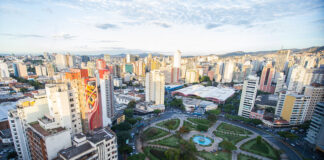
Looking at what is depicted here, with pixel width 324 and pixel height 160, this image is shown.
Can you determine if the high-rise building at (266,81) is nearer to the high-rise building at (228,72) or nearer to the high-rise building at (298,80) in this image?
the high-rise building at (298,80)

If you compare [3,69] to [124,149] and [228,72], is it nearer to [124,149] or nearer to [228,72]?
[124,149]

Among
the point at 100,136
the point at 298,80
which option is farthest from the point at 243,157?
the point at 298,80

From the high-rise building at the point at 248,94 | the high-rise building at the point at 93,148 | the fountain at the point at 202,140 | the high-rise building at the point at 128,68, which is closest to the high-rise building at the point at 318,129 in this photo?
the high-rise building at the point at 248,94

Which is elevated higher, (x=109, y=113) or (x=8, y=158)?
(x=109, y=113)

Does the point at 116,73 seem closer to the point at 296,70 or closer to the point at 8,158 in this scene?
the point at 8,158

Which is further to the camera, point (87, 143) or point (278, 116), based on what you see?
point (278, 116)

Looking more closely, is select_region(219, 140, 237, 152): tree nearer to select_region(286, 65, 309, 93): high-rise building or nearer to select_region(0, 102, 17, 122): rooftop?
select_region(286, 65, 309, 93): high-rise building

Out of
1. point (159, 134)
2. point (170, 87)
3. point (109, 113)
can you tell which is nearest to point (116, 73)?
point (170, 87)

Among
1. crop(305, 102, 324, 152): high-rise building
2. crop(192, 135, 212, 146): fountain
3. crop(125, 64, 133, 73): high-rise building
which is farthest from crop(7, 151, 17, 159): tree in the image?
crop(125, 64, 133, 73): high-rise building
